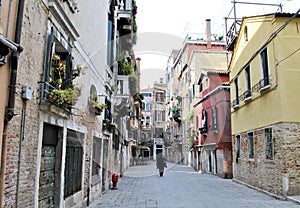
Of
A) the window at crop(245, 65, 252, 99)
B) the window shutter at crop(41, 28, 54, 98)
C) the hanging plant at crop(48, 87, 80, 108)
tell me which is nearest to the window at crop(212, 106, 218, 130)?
the window at crop(245, 65, 252, 99)

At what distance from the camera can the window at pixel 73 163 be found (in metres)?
7.05

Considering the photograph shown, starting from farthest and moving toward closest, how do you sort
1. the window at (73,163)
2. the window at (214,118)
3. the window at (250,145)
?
the window at (214,118) < the window at (250,145) < the window at (73,163)

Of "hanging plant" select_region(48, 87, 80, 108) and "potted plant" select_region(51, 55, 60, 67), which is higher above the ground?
"potted plant" select_region(51, 55, 60, 67)

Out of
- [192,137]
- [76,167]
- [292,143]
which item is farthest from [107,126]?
[192,137]

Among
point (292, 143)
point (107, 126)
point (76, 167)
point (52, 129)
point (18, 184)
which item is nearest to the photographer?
point (18, 184)

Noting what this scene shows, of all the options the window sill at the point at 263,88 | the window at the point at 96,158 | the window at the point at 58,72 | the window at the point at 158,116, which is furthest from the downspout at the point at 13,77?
the window at the point at 158,116

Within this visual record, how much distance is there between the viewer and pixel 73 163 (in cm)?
761

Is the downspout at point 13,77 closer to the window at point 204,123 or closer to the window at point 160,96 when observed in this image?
the window at point 204,123

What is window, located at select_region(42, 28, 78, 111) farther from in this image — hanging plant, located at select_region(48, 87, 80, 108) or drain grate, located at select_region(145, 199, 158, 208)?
drain grate, located at select_region(145, 199, 158, 208)

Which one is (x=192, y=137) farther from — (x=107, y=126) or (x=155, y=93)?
(x=155, y=93)

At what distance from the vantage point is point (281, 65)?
10266 millimetres

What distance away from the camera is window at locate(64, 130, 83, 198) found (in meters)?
7.05

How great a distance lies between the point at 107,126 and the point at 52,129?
6456 mm

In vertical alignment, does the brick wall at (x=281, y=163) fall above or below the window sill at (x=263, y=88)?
below
